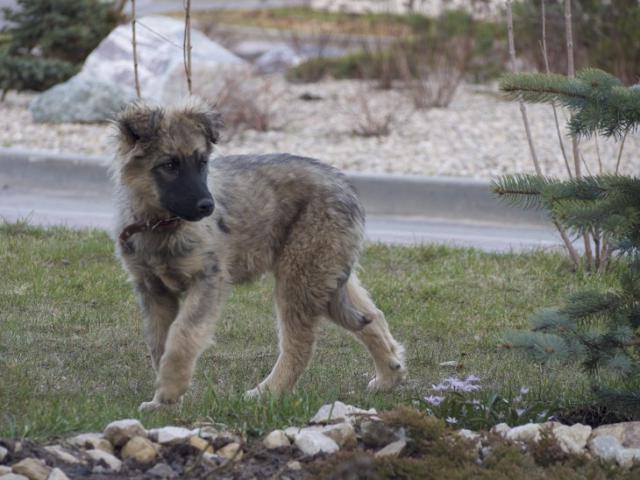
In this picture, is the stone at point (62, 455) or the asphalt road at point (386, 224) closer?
the stone at point (62, 455)

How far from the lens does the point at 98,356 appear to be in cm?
652

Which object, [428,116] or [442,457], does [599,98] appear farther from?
[428,116]

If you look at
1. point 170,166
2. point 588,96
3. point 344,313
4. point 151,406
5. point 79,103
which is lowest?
point 151,406

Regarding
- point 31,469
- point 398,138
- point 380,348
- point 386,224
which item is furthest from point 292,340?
point 398,138

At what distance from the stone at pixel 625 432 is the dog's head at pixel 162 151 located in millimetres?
2057

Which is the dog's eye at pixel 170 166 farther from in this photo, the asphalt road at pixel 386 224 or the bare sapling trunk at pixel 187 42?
the asphalt road at pixel 386 224

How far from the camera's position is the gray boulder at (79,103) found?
40.3 feet

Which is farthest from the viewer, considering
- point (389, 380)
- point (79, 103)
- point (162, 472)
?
point (79, 103)

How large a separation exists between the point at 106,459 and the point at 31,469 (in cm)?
29

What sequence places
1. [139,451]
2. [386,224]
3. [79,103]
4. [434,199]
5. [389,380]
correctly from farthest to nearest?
[79,103] < [434,199] < [386,224] < [389,380] < [139,451]

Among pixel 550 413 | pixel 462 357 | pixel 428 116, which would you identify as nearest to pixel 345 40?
pixel 428 116

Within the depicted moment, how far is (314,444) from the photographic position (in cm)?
445

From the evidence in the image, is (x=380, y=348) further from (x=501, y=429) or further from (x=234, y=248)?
(x=501, y=429)

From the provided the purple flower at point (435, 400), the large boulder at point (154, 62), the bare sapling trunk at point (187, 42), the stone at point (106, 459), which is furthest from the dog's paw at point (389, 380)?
the large boulder at point (154, 62)
